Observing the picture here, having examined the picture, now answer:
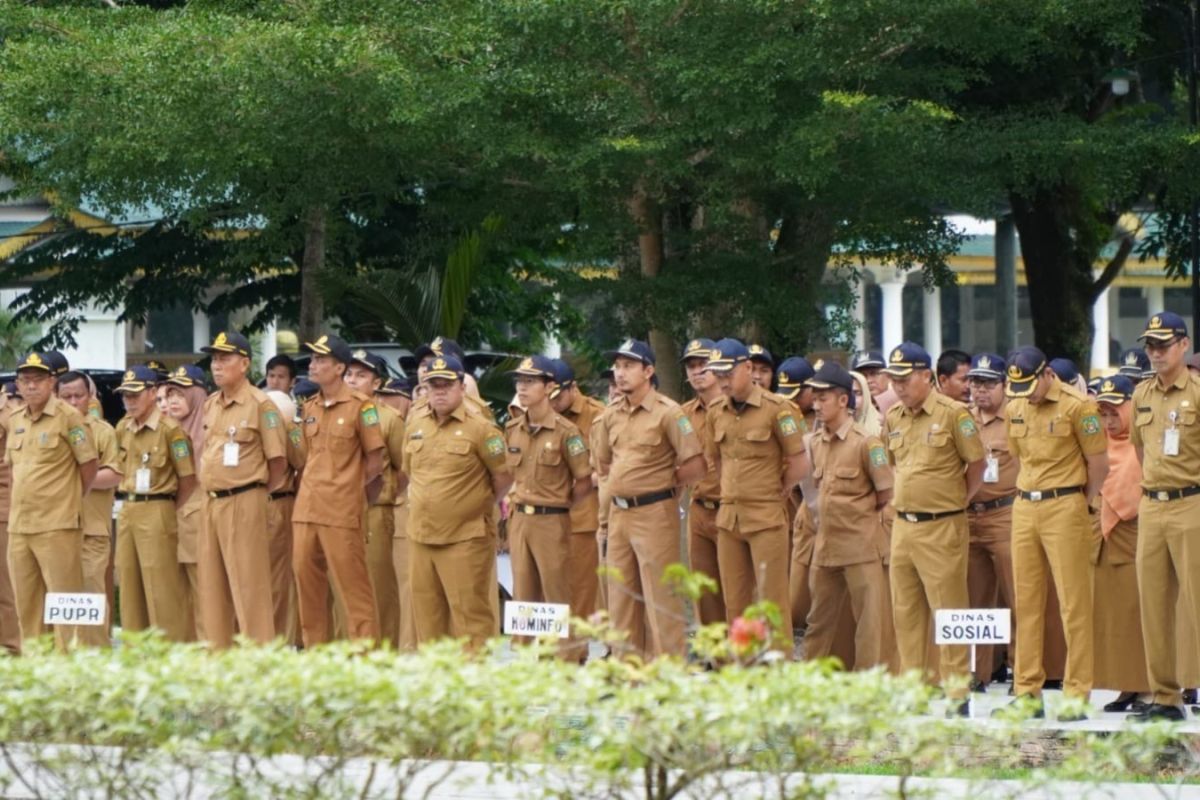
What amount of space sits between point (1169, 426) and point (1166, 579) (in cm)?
85

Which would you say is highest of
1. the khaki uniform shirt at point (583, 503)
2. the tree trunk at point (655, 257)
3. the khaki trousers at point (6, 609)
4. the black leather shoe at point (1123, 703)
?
the tree trunk at point (655, 257)

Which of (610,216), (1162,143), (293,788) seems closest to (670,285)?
(610,216)

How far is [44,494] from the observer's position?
13.1 metres

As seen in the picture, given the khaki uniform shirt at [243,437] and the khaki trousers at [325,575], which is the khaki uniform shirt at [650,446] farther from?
the khaki uniform shirt at [243,437]

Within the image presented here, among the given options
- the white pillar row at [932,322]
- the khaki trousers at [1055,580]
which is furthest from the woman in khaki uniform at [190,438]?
the white pillar row at [932,322]

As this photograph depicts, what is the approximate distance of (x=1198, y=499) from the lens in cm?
1050

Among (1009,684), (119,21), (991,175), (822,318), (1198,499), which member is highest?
(119,21)

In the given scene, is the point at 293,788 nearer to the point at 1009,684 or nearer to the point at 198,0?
the point at 1009,684

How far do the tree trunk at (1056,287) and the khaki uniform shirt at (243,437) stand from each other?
1173 centimetres

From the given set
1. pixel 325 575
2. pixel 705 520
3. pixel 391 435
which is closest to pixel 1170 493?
pixel 705 520

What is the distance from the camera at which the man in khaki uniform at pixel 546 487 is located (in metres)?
12.5

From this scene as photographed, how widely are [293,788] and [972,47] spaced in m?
9.73

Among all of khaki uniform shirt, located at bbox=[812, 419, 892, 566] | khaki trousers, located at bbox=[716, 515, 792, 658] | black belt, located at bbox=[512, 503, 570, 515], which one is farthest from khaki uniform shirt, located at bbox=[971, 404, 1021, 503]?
black belt, located at bbox=[512, 503, 570, 515]

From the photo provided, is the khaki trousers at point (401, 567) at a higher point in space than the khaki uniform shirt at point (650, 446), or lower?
lower
